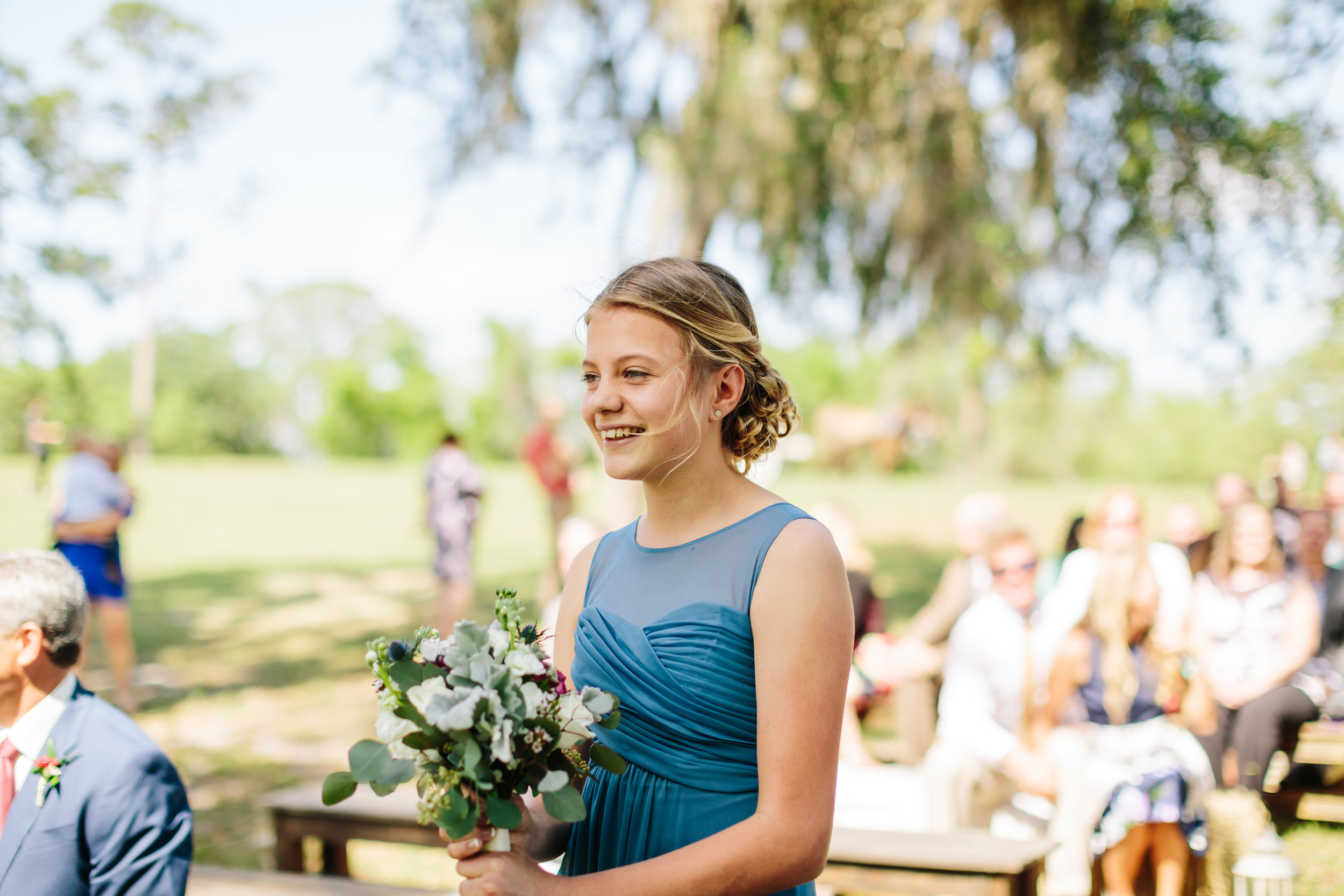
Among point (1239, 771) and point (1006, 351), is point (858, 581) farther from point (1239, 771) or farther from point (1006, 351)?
point (1006, 351)

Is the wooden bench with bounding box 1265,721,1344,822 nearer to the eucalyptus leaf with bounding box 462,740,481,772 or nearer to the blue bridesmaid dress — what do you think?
the blue bridesmaid dress

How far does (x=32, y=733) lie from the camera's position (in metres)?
2.33

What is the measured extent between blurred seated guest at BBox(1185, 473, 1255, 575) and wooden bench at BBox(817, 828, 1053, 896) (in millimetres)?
3858

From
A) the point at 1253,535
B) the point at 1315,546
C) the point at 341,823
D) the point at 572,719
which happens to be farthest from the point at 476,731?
the point at 1315,546

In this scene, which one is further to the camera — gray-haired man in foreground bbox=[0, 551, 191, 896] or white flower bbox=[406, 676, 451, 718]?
gray-haired man in foreground bbox=[0, 551, 191, 896]

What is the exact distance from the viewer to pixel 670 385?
1.62 metres

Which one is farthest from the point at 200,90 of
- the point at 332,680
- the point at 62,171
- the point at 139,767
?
the point at 139,767

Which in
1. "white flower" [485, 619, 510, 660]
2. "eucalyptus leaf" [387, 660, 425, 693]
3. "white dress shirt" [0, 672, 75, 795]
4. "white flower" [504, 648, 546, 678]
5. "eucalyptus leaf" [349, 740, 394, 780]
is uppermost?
"white flower" [485, 619, 510, 660]

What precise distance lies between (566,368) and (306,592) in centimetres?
4523

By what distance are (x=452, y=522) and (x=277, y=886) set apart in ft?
18.6

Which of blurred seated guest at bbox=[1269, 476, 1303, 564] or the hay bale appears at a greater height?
blurred seated guest at bbox=[1269, 476, 1303, 564]

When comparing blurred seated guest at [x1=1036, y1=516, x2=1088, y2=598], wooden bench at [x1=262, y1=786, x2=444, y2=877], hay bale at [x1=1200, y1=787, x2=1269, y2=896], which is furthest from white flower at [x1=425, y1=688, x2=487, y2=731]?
blurred seated guest at [x1=1036, y1=516, x2=1088, y2=598]

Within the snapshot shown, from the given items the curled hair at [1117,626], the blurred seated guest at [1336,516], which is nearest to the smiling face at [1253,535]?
the curled hair at [1117,626]

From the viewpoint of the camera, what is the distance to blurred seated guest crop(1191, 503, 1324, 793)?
5.00m
